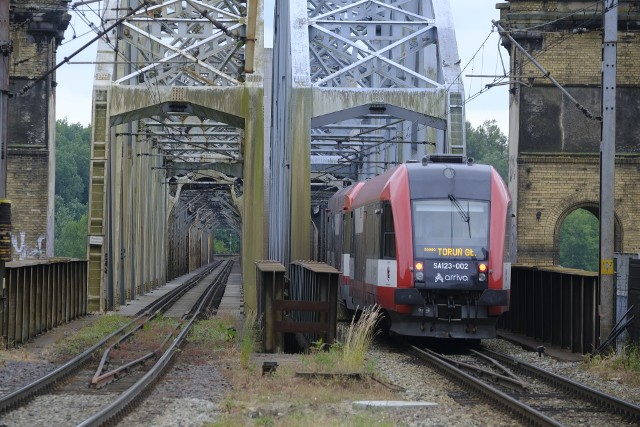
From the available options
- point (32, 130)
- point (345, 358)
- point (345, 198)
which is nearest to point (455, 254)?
point (345, 358)

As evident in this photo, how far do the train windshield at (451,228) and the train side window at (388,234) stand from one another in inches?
15.0

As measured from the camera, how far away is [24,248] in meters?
Result: 34.0

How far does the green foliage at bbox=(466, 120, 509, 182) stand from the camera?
132625mm

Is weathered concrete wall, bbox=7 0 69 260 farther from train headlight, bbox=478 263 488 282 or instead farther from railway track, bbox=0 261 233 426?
train headlight, bbox=478 263 488 282

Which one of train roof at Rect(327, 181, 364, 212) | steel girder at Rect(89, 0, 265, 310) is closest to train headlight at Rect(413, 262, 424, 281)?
train roof at Rect(327, 181, 364, 212)

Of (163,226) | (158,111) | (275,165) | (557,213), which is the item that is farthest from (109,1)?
(163,226)

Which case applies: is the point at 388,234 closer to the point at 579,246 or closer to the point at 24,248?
the point at 24,248

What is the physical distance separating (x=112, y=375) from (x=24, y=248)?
2117 cm

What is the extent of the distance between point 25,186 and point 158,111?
783cm

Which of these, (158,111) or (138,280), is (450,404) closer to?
(158,111)

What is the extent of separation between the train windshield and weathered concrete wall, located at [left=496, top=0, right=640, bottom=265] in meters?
14.5

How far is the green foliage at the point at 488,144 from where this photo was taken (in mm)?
132625

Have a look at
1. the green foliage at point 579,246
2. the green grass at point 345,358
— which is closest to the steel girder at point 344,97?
the green grass at point 345,358

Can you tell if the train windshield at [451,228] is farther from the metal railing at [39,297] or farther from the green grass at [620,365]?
the metal railing at [39,297]
